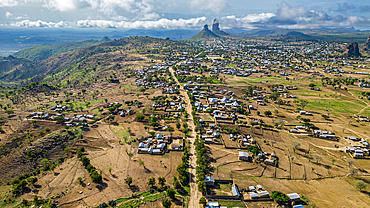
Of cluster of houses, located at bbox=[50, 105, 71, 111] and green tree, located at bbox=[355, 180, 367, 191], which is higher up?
cluster of houses, located at bbox=[50, 105, 71, 111]

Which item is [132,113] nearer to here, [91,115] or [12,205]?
[91,115]

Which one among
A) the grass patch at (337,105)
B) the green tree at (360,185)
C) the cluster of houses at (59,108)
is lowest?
the green tree at (360,185)

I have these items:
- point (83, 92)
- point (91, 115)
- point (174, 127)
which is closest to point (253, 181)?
point (174, 127)

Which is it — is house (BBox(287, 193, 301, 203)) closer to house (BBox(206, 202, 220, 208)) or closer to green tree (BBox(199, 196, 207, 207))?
house (BBox(206, 202, 220, 208))

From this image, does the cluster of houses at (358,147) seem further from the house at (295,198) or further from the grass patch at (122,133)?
the grass patch at (122,133)

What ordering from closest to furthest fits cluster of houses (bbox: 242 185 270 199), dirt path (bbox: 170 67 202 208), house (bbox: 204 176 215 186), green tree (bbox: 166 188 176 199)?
green tree (bbox: 166 188 176 199), dirt path (bbox: 170 67 202 208), cluster of houses (bbox: 242 185 270 199), house (bbox: 204 176 215 186)

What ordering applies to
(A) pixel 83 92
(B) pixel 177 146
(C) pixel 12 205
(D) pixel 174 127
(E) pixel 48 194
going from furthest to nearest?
(A) pixel 83 92
(D) pixel 174 127
(B) pixel 177 146
(E) pixel 48 194
(C) pixel 12 205

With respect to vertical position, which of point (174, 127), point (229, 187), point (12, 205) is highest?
point (174, 127)

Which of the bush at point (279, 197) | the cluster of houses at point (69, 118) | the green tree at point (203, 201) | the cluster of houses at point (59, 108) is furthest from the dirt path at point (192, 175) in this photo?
the cluster of houses at point (59, 108)

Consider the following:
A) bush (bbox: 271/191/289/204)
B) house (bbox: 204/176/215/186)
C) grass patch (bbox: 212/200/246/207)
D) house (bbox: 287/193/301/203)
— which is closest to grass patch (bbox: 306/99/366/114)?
house (bbox: 287/193/301/203)

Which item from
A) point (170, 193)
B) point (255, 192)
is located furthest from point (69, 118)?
point (255, 192)

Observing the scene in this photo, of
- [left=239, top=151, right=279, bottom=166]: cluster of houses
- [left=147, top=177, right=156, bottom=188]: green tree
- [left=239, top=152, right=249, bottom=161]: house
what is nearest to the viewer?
[left=147, top=177, right=156, bottom=188]: green tree
